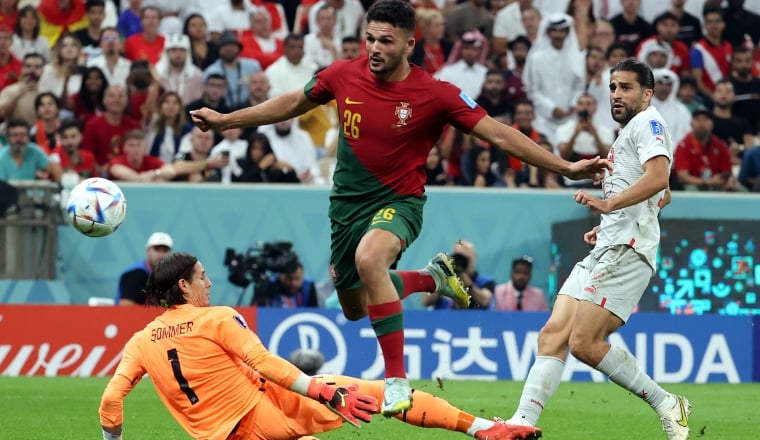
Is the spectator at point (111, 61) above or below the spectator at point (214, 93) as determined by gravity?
above

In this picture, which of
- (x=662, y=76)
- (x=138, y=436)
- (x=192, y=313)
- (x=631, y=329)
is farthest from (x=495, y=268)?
(x=192, y=313)

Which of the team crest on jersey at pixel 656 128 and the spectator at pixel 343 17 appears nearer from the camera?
the team crest on jersey at pixel 656 128

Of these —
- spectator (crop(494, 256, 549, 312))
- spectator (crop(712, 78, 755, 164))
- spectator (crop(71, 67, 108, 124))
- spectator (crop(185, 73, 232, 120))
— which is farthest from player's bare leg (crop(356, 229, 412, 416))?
spectator (crop(712, 78, 755, 164))

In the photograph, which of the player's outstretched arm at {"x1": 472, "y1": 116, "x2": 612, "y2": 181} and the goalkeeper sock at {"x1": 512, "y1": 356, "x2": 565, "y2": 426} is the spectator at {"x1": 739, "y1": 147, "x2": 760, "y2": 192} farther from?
the player's outstretched arm at {"x1": 472, "y1": 116, "x2": 612, "y2": 181}

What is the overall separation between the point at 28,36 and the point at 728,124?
366 inches

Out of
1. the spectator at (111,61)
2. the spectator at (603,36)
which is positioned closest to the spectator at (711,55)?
the spectator at (603,36)

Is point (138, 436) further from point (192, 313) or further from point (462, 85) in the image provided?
point (462, 85)

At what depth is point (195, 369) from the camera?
7164mm

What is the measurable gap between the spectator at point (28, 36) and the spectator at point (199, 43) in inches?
72.8

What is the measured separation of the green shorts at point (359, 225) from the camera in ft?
26.5

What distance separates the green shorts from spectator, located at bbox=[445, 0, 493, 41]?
1090 cm

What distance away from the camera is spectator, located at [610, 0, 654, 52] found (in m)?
19.5

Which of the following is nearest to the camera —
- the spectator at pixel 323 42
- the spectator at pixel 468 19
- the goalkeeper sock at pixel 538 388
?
the goalkeeper sock at pixel 538 388

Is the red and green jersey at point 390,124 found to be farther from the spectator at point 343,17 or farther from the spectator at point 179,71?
the spectator at point 343,17
